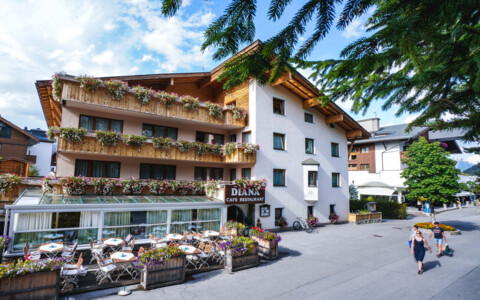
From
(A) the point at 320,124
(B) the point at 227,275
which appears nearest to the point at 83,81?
(B) the point at 227,275

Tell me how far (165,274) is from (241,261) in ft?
11.1

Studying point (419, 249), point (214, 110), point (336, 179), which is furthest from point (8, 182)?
point (336, 179)

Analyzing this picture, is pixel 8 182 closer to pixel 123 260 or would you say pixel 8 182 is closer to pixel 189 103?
pixel 123 260

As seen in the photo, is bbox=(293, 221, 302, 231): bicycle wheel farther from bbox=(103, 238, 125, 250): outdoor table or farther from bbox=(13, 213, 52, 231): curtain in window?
bbox=(13, 213, 52, 231): curtain in window

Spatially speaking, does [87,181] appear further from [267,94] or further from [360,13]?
[360,13]

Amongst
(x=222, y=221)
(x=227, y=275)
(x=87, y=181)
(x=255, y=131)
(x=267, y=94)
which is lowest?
(x=227, y=275)

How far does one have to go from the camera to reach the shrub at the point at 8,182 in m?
13.6

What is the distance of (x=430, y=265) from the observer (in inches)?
475

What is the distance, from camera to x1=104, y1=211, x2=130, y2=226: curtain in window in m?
13.6

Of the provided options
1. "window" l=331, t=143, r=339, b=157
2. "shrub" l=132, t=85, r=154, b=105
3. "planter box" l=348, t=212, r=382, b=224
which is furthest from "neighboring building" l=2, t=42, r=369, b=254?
"planter box" l=348, t=212, r=382, b=224

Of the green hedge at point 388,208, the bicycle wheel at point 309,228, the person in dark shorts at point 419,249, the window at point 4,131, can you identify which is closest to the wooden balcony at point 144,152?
the bicycle wheel at point 309,228

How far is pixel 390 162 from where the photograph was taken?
38062 mm

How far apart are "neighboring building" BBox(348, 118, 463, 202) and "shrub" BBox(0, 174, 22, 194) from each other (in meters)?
33.6

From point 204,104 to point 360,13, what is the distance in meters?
17.1
